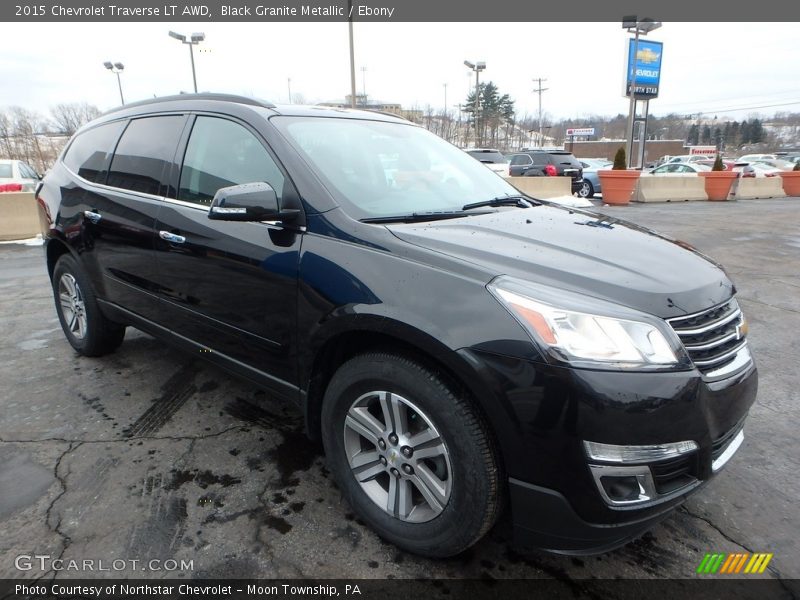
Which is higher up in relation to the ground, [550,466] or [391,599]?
[550,466]

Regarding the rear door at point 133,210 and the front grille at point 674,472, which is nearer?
the front grille at point 674,472

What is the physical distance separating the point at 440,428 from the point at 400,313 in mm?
446

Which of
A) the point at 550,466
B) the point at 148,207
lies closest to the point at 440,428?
the point at 550,466

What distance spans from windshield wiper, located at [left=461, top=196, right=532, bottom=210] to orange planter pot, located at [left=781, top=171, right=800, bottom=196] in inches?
913

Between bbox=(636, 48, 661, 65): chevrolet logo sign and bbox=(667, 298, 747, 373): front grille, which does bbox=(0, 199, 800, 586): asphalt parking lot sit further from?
bbox=(636, 48, 661, 65): chevrolet logo sign

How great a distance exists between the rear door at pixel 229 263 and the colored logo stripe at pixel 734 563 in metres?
1.92

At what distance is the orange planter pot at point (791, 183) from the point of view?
815 inches

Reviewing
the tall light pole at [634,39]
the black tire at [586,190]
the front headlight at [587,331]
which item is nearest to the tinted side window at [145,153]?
the front headlight at [587,331]

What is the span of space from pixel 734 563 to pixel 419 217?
1.97m

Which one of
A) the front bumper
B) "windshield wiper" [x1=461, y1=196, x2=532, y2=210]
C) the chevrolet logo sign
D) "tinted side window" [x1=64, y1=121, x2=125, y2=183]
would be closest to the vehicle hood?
"windshield wiper" [x1=461, y1=196, x2=532, y2=210]

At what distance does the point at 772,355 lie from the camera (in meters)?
4.29

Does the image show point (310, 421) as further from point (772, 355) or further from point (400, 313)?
point (772, 355)

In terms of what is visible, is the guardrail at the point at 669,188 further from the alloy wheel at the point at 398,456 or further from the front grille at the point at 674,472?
the alloy wheel at the point at 398,456

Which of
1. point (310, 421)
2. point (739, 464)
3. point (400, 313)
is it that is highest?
point (400, 313)
